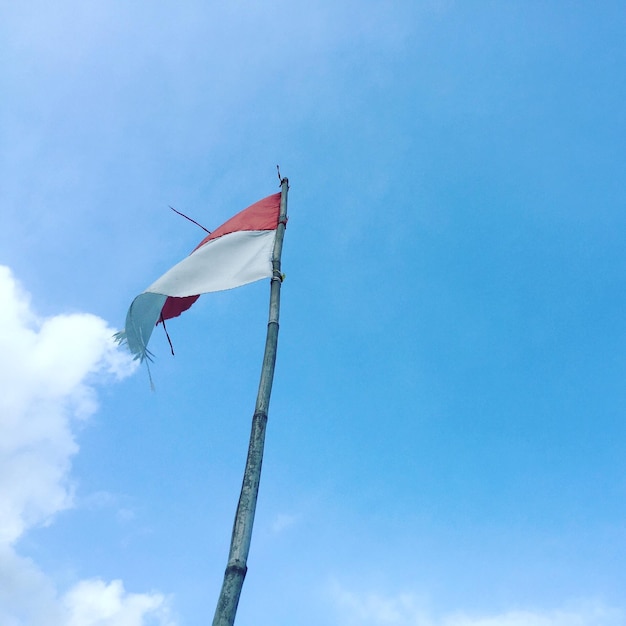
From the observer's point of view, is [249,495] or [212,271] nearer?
[249,495]

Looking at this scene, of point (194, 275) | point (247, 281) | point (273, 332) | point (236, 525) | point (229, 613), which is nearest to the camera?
point (229, 613)

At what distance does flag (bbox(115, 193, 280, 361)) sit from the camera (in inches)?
393

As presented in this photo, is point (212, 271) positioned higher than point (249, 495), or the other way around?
point (212, 271)

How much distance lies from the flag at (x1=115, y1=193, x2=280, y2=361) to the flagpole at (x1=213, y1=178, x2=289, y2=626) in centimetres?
160

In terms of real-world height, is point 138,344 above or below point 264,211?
below

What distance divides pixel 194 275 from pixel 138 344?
58.9 inches

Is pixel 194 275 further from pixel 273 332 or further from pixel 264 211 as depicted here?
pixel 273 332

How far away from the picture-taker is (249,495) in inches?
251

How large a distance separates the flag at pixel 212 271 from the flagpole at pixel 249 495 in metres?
1.60

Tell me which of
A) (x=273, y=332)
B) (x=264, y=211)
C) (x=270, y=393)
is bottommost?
(x=270, y=393)

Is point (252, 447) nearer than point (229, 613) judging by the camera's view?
No

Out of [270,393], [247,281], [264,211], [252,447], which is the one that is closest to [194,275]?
[247,281]

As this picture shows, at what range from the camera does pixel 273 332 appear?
813cm

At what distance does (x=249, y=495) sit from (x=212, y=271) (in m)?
5.12
